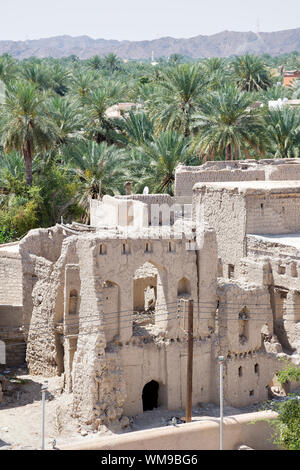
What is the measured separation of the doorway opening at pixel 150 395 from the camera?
837 inches

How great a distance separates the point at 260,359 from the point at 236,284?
6.77 ft

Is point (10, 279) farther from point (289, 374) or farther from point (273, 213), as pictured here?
point (289, 374)

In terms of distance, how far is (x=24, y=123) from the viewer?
107 feet

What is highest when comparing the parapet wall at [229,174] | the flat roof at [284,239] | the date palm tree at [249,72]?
the date palm tree at [249,72]

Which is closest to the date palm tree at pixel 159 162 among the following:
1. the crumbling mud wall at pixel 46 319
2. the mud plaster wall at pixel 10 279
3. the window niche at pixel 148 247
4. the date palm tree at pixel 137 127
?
the date palm tree at pixel 137 127

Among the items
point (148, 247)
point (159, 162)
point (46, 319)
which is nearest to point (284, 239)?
point (148, 247)

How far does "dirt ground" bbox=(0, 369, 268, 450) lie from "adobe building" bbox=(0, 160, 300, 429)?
0.30 m

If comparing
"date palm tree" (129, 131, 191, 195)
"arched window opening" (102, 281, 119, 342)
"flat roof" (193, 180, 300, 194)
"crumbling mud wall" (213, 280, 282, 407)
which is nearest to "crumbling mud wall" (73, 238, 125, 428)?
"arched window opening" (102, 281, 119, 342)

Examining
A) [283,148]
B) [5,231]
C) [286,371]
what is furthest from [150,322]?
[283,148]

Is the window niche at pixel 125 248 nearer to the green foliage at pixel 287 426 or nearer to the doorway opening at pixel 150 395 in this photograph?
the doorway opening at pixel 150 395

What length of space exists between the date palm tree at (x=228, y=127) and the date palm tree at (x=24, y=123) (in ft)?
22.1

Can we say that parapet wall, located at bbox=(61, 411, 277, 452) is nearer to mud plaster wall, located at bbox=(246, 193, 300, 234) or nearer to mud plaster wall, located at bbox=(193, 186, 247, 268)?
mud plaster wall, located at bbox=(193, 186, 247, 268)

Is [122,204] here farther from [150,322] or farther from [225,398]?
[225,398]

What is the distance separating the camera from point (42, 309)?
74.7ft
